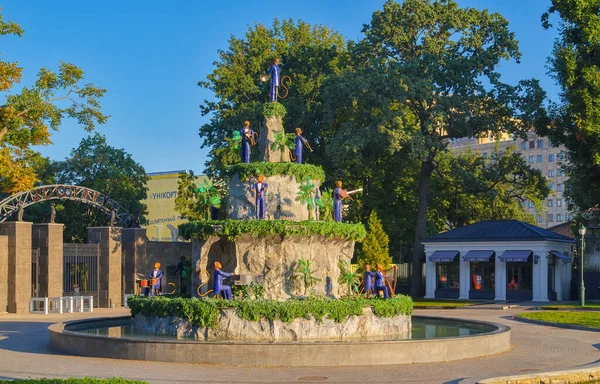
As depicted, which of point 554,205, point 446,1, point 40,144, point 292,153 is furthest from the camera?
point 554,205

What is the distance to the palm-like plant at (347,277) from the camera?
27.7 metres

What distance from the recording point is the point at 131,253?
4728cm

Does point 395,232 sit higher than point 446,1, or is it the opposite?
point 446,1

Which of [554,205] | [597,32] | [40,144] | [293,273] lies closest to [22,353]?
[293,273]

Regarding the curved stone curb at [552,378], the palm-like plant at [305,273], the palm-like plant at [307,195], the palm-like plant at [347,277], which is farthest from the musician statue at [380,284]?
the curved stone curb at [552,378]

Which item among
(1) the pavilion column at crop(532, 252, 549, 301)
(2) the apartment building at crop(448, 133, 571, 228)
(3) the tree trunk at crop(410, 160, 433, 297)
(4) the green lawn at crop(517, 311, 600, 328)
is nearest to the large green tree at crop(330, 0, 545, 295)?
(3) the tree trunk at crop(410, 160, 433, 297)

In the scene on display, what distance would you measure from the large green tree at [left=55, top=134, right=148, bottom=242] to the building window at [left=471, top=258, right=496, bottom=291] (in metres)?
22.8

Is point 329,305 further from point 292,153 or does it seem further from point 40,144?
point 40,144

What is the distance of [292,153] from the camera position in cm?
3030

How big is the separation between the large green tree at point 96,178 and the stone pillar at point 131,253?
11.7 m

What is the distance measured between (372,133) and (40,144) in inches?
745

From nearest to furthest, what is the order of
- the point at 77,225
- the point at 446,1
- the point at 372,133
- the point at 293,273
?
the point at 293,273, the point at 372,133, the point at 446,1, the point at 77,225

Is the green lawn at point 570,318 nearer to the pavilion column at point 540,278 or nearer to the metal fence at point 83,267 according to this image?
the pavilion column at point 540,278

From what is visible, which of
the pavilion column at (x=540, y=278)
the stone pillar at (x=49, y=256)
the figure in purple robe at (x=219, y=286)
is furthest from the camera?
the pavilion column at (x=540, y=278)
